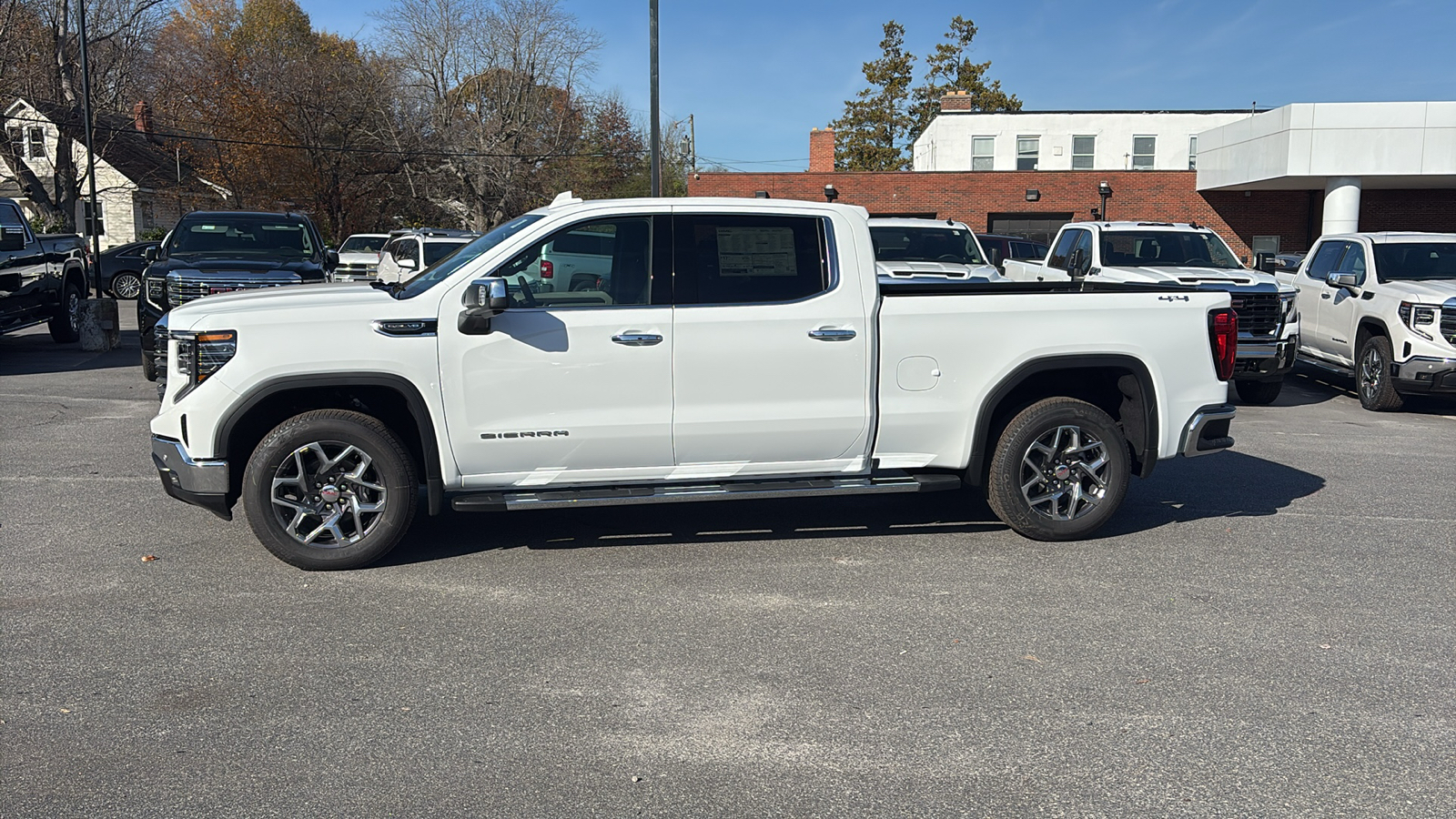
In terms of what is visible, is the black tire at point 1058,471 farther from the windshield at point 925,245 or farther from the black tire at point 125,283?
the black tire at point 125,283

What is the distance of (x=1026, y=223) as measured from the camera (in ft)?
124

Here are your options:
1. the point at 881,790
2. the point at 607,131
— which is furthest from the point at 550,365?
the point at 607,131

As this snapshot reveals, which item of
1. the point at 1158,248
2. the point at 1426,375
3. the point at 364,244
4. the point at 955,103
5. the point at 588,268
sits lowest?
the point at 1426,375

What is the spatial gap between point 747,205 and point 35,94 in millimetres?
45615

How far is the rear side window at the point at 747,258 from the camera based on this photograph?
5.97 m

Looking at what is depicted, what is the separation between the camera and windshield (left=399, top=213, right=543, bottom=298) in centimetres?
589

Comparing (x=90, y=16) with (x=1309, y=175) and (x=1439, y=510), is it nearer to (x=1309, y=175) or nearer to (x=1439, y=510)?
(x=1309, y=175)

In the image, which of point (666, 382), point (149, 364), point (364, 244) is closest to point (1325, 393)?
point (666, 382)

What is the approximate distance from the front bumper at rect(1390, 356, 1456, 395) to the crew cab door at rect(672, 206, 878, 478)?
7.93 metres

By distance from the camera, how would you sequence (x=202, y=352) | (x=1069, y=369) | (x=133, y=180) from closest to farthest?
(x=202, y=352) → (x=1069, y=369) → (x=133, y=180)

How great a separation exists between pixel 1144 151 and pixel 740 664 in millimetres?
40725

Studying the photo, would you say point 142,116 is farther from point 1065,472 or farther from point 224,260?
point 1065,472

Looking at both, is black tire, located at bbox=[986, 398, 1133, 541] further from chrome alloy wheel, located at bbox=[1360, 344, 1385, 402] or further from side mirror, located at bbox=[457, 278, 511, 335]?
chrome alloy wheel, located at bbox=[1360, 344, 1385, 402]

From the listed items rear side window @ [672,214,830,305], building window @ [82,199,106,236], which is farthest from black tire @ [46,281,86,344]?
rear side window @ [672,214,830,305]
